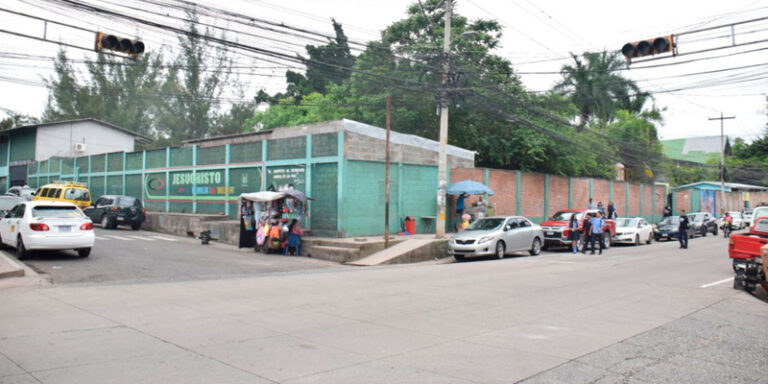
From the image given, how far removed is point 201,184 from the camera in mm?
27703

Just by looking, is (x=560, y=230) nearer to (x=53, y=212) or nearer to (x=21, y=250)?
(x=53, y=212)

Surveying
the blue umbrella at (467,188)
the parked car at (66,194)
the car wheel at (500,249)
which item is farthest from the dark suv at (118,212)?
the car wheel at (500,249)

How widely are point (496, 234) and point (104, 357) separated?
48.7 feet

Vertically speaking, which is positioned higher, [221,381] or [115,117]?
[115,117]

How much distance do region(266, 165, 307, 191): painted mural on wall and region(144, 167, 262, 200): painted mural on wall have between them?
3.09 ft

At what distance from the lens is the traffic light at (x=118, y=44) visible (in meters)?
11.9

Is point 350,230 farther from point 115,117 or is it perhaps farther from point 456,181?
point 115,117

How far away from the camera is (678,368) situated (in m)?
6.04

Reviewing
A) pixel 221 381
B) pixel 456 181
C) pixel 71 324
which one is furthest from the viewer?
pixel 456 181

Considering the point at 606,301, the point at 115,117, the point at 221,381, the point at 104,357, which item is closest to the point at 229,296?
the point at 104,357

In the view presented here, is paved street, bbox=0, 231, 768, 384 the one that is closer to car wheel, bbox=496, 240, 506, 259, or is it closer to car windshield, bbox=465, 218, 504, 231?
car wheel, bbox=496, 240, 506, 259

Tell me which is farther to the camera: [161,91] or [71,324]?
[161,91]

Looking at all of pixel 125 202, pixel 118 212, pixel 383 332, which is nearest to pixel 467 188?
pixel 383 332

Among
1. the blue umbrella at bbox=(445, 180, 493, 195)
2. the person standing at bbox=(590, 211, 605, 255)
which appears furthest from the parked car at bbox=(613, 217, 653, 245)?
the blue umbrella at bbox=(445, 180, 493, 195)
